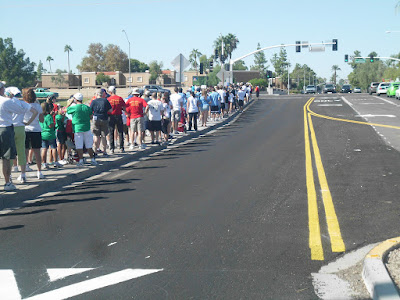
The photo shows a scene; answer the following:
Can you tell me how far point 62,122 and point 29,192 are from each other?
12.6 ft

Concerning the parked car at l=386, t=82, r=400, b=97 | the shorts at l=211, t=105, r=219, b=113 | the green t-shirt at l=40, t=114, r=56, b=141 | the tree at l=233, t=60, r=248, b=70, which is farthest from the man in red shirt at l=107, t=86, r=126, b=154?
the tree at l=233, t=60, r=248, b=70

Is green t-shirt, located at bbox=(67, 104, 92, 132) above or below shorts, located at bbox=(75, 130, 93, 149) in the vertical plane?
above

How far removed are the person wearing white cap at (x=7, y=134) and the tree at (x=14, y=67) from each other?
4195 inches

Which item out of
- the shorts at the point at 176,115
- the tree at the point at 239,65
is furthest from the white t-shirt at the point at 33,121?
the tree at the point at 239,65

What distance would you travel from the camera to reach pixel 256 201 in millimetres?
8711

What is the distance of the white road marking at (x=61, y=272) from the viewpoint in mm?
5289

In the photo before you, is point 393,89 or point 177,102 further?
point 393,89

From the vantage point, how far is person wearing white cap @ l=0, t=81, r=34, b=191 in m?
9.56

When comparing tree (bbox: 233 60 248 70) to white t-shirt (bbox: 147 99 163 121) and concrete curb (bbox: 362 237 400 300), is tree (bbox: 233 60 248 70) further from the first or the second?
concrete curb (bbox: 362 237 400 300)

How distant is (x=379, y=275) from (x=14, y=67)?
115537 millimetres

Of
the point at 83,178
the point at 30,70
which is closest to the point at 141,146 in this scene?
the point at 83,178

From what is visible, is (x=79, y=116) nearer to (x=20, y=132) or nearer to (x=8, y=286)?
(x=20, y=132)

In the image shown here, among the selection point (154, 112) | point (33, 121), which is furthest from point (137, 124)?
point (33, 121)

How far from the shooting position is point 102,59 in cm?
13700
